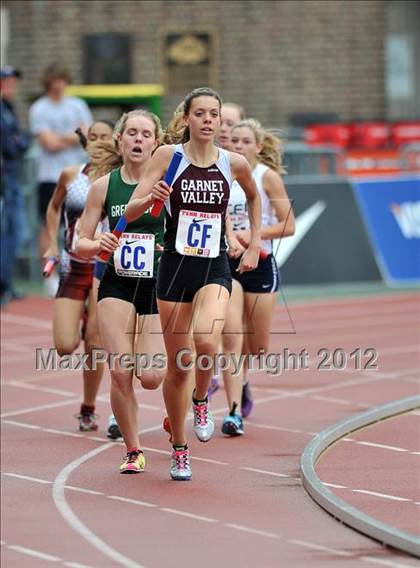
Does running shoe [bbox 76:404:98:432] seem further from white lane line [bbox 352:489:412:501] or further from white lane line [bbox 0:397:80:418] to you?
white lane line [bbox 352:489:412:501]

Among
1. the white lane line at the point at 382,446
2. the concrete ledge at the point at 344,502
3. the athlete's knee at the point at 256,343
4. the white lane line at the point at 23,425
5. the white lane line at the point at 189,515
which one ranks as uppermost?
the athlete's knee at the point at 256,343

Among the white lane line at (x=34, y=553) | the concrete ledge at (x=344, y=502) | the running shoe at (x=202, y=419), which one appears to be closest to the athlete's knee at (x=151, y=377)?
the running shoe at (x=202, y=419)

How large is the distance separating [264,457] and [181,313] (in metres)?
1.69

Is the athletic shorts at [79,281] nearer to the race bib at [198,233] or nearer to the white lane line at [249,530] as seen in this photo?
the race bib at [198,233]

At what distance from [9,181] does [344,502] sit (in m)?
11.0

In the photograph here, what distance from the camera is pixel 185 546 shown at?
25.6 feet

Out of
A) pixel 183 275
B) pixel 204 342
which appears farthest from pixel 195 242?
pixel 204 342

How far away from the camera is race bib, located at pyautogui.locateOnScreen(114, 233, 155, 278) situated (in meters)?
9.39

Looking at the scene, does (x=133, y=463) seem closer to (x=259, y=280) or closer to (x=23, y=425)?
(x=259, y=280)

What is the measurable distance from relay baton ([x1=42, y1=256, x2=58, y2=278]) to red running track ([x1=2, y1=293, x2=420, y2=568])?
1.22 m

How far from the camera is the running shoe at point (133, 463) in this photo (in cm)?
958

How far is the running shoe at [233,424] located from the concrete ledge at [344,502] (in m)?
0.62

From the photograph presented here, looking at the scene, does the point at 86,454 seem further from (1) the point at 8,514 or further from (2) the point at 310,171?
(2) the point at 310,171

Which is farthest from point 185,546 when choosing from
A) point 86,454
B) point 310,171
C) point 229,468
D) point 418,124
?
point 418,124
